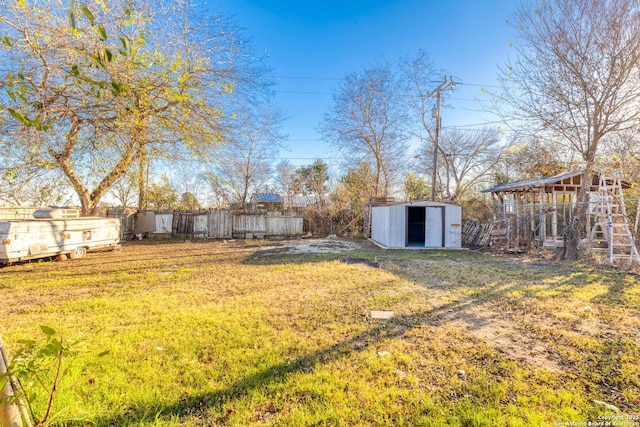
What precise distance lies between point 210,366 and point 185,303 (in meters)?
2.07

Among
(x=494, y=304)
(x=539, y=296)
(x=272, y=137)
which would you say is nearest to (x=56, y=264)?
(x=494, y=304)

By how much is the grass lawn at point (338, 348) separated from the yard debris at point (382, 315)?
0.14 metres

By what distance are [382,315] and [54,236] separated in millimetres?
8895

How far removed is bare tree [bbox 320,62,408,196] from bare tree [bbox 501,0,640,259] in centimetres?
930

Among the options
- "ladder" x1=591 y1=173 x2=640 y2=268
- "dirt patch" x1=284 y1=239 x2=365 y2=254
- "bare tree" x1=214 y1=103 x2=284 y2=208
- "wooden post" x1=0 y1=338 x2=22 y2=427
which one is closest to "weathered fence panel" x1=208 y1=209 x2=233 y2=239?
"bare tree" x1=214 y1=103 x2=284 y2=208

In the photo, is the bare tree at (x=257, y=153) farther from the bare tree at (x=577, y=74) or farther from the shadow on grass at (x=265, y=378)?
the shadow on grass at (x=265, y=378)

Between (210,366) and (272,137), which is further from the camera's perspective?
(272,137)

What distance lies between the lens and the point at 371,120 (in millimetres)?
17891

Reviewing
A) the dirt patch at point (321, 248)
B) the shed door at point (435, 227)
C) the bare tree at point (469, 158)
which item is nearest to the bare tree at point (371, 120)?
the bare tree at point (469, 158)

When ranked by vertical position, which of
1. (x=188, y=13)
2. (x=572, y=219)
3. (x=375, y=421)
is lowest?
(x=375, y=421)

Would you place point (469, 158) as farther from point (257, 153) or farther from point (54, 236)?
point (54, 236)

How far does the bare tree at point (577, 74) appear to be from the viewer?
716cm

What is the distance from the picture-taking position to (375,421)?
1902mm

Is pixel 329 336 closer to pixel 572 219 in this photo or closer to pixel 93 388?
pixel 93 388
